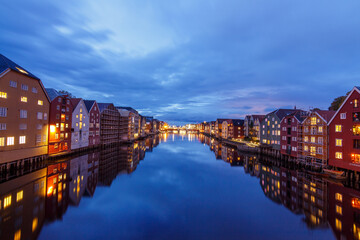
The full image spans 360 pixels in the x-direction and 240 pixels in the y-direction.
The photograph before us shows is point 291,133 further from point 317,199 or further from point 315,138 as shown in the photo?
point 317,199

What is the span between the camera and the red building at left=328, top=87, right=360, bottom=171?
2980cm

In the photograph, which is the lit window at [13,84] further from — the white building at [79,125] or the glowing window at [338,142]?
the glowing window at [338,142]

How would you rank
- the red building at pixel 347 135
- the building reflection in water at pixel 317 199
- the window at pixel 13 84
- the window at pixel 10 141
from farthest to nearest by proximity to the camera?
the window at pixel 13 84
the red building at pixel 347 135
the window at pixel 10 141
the building reflection in water at pixel 317 199

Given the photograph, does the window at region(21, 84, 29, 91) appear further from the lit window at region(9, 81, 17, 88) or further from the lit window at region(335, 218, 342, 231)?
the lit window at region(335, 218, 342, 231)

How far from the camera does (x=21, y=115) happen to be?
32.2 meters

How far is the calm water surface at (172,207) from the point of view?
15.3 metres

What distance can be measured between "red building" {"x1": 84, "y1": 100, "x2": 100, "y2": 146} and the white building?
217cm

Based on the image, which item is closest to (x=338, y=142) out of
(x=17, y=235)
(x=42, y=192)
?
(x=17, y=235)

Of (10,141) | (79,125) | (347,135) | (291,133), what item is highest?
(79,125)

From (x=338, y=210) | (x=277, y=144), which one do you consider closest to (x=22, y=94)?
(x=338, y=210)

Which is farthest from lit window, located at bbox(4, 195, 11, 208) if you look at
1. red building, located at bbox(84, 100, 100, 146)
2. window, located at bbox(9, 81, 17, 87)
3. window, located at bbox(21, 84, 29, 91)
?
red building, located at bbox(84, 100, 100, 146)

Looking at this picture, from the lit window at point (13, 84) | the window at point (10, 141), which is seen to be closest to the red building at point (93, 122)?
the lit window at point (13, 84)

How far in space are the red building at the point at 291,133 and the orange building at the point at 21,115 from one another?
5648cm

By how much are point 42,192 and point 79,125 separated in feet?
109
